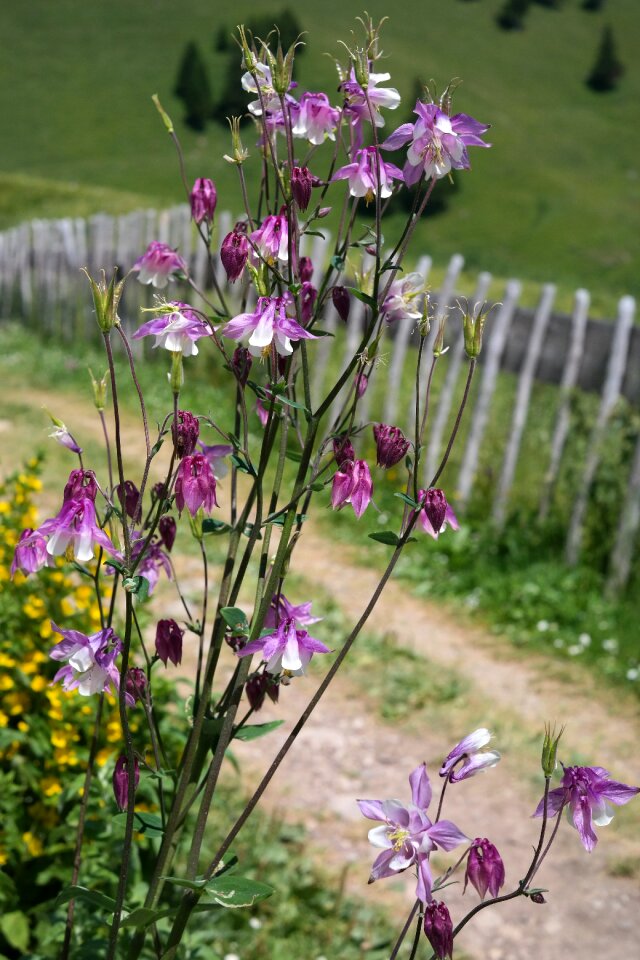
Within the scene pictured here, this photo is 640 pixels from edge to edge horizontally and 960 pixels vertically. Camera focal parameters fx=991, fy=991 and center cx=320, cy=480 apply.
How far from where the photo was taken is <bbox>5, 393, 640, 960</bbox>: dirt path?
3.32 m

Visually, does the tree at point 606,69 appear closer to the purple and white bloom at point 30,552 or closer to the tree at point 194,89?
the tree at point 194,89

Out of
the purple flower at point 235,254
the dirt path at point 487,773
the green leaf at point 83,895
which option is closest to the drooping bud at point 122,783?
the green leaf at point 83,895

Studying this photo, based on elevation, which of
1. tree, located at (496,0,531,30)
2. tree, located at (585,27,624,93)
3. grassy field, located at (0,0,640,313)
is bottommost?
grassy field, located at (0,0,640,313)

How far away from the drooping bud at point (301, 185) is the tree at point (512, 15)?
85.8 m

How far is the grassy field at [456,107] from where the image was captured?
5041 centimetres

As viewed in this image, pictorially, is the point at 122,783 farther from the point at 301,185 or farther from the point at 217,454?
the point at 301,185

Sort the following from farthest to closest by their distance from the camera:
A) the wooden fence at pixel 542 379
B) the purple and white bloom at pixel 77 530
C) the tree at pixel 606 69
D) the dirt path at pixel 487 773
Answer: the tree at pixel 606 69 < the wooden fence at pixel 542 379 < the dirt path at pixel 487 773 < the purple and white bloom at pixel 77 530

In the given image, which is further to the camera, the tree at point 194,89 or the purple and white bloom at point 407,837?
the tree at point 194,89

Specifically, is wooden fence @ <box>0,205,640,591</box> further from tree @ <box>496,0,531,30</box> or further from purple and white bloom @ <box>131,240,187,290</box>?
tree @ <box>496,0,531,30</box>

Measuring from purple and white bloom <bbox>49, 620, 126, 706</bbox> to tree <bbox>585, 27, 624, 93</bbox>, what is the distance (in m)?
78.7

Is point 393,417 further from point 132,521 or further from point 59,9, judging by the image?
point 59,9

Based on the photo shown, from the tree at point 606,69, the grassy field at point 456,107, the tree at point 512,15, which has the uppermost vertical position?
the tree at point 512,15

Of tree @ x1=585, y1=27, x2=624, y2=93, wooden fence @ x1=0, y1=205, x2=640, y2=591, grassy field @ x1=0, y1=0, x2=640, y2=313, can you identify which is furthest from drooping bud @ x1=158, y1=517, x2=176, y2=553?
tree @ x1=585, y1=27, x2=624, y2=93

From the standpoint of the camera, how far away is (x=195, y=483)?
1.58 m
